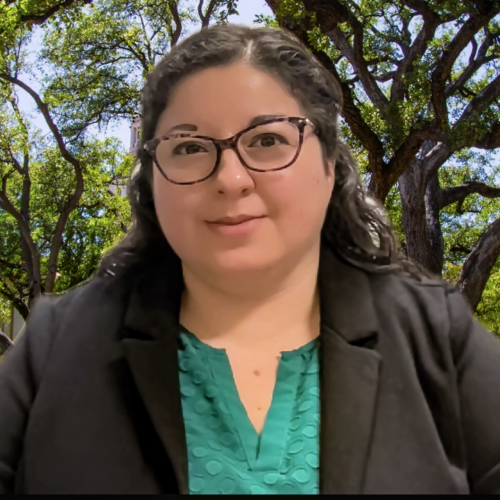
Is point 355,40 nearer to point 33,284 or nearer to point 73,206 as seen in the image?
point 73,206

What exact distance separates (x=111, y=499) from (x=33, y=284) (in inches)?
33.4

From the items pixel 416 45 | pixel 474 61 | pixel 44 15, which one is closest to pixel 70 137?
pixel 44 15

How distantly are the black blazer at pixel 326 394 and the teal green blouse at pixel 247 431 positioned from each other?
0.05 feet

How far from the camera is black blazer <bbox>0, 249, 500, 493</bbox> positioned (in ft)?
1.67

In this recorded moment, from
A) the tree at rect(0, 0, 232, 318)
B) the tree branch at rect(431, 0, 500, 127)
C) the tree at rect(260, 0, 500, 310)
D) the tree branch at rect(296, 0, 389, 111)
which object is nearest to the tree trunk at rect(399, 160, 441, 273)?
the tree at rect(260, 0, 500, 310)

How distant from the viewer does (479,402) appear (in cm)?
55

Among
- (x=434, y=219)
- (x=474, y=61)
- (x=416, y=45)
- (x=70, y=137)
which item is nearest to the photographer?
(x=70, y=137)

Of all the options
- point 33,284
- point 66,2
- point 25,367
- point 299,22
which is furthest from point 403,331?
point 66,2

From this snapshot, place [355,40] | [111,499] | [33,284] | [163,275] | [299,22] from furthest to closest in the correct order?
[355,40], [299,22], [33,284], [163,275], [111,499]

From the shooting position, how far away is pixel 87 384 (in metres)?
0.55

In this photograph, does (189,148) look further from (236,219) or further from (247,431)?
(247,431)

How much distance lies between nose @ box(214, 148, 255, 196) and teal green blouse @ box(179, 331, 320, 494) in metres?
0.17

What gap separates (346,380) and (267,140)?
9.7 inches

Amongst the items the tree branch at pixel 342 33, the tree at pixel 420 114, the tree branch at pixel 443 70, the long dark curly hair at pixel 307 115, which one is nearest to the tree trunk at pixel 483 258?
the tree at pixel 420 114
